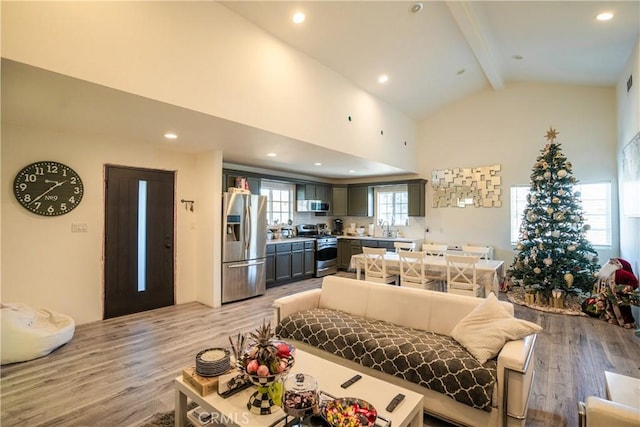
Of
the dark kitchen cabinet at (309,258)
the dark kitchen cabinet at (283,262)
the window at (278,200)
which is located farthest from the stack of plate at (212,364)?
the window at (278,200)

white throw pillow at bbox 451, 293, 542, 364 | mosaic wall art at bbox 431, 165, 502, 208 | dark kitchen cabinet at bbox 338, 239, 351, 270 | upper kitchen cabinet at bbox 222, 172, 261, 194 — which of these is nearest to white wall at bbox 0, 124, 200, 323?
upper kitchen cabinet at bbox 222, 172, 261, 194

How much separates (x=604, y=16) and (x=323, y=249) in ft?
19.0

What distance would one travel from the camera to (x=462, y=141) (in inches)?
270

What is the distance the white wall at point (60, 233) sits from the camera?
344 centimetres

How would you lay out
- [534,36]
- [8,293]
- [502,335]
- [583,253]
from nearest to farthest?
1. [502,335]
2. [8,293]
3. [534,36]
4. [583,253]

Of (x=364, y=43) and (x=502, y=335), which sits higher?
(x=364, y=43)

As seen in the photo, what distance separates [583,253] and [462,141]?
3191 mm

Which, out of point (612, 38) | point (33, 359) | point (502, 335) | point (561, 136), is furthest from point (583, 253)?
point (33, 359)

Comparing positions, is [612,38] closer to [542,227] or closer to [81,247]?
[542,227]

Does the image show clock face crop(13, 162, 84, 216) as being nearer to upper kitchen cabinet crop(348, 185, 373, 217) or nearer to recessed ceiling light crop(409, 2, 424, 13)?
recessed ceiling light crop(409, 2, 424, 13)

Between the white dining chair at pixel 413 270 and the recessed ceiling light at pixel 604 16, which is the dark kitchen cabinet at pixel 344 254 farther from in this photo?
the recessed ceiling light at pixel 604 16

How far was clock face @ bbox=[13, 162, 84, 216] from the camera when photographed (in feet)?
11.5

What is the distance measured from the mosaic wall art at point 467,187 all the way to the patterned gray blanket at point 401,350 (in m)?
4.91

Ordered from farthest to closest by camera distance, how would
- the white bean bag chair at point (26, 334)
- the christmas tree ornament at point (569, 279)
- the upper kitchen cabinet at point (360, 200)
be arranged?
the upper kitchen cabinet at point (360, 200), the christmas tree ornament at point (569, 279), the white bean bag chair at point (26, 334)
